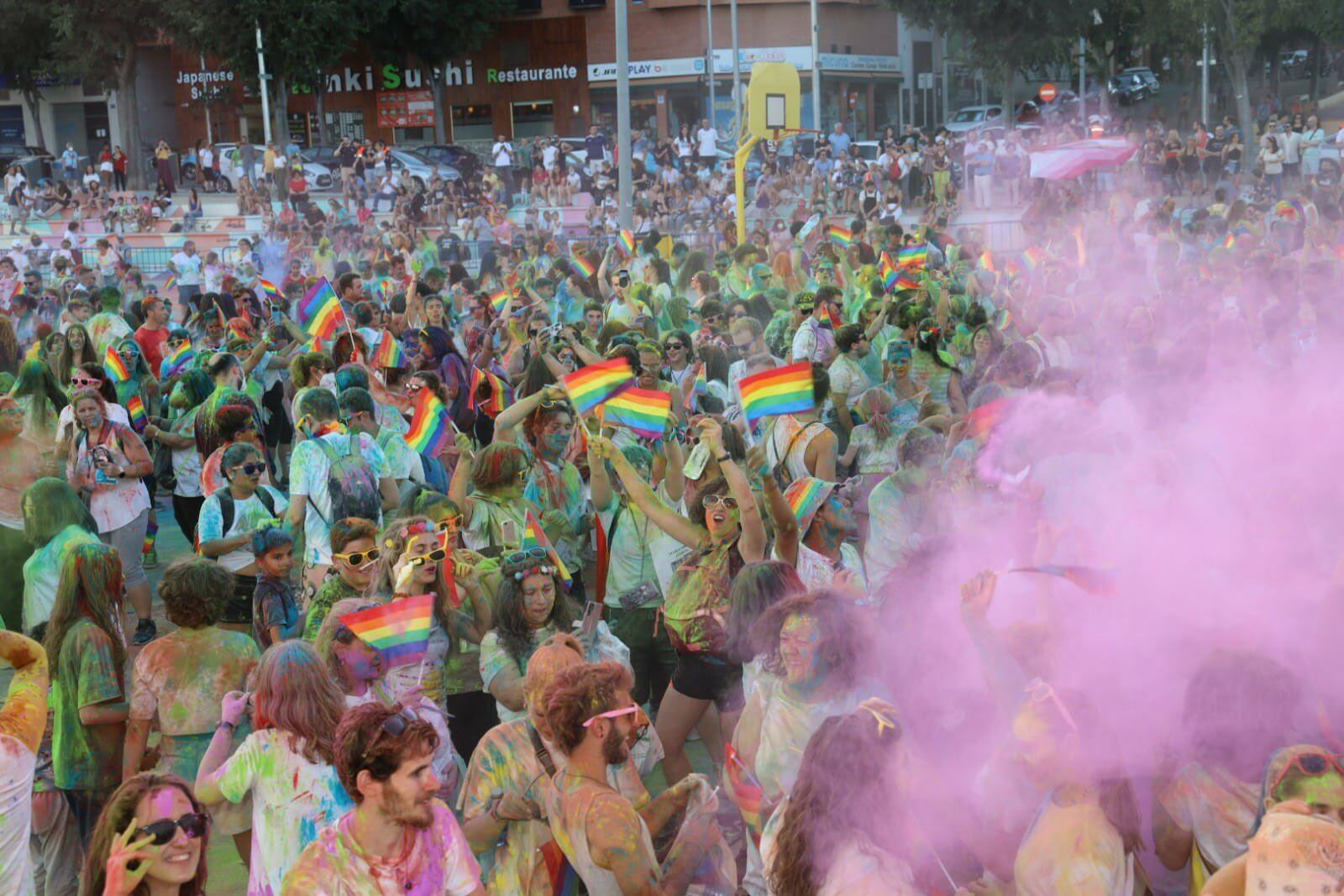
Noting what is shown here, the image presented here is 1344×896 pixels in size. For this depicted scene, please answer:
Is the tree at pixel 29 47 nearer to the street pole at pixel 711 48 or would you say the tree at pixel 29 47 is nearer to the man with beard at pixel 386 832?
the street pole at pixel 711 48

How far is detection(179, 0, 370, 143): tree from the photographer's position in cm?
3797

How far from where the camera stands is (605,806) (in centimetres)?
356

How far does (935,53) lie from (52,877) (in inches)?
2000

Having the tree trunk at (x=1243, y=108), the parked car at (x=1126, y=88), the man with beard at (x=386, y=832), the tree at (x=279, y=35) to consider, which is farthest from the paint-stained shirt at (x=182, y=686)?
the parked car at (x=1126, y=88)

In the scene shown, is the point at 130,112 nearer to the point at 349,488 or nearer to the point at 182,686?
the point at 349,488

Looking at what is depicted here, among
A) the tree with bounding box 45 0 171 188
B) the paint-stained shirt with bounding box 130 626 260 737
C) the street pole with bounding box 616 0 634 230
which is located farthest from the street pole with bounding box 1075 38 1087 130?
the paint-stained shirt with bounding box 130 626 260 737

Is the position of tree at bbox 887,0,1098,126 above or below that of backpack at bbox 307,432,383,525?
above

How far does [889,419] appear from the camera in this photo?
7.38 m

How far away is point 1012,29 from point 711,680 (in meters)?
35.3

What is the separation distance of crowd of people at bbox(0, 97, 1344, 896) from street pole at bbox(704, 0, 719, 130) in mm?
31782

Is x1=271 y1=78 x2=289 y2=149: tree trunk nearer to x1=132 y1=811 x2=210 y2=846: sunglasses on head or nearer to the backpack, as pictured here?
the backpack

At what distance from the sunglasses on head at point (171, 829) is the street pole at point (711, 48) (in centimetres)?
3691

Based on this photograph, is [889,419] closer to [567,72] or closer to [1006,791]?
[1006,791]

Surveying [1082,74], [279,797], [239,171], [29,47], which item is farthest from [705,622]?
[29,47]
